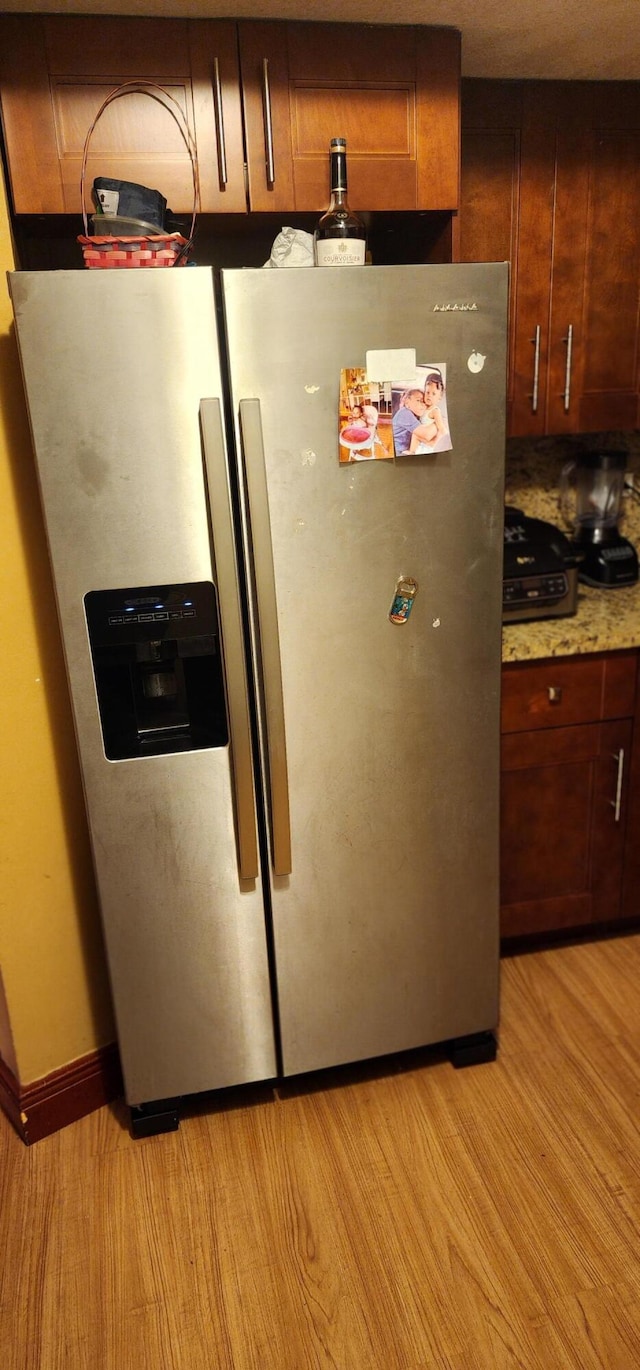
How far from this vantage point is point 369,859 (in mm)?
1889

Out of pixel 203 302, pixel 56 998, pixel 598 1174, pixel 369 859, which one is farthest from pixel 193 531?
pixel 598 1174

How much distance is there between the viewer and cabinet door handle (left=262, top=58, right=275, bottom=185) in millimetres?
1724

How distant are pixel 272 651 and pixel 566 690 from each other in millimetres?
903

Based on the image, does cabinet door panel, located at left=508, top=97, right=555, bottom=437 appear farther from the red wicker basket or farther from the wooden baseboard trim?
the wooden baseboard trim

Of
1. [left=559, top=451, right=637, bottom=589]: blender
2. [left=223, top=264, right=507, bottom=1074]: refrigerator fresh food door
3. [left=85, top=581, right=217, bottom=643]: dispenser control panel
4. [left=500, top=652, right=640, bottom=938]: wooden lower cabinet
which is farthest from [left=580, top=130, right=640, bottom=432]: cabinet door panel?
[left=85, top=581, right=217, bottom=643]: dispenser control panel

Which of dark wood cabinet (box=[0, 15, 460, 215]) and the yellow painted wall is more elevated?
dark wood cabinet (box=[0, 15, 460, 215])

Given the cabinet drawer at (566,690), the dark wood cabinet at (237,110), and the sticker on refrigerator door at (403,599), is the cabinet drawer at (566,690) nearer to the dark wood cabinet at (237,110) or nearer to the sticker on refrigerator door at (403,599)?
the sticker on refrigerator door at (403,599)

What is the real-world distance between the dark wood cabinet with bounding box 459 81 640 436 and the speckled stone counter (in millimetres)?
328

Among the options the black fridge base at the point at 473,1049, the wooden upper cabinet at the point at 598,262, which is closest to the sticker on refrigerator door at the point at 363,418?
the wooden upper cabinet at the point at 598,262

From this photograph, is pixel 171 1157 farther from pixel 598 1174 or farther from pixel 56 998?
pixel 598 1174

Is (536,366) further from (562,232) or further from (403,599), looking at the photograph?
(403,599)

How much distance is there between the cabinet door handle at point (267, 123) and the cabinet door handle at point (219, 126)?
81mm

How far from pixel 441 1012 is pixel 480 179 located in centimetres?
189

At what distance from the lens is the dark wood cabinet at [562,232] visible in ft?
6.98
